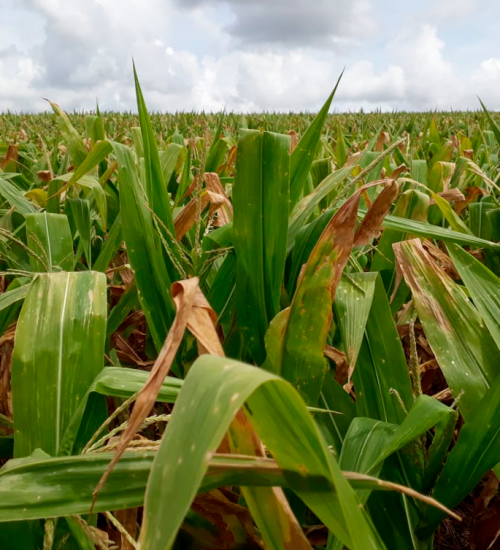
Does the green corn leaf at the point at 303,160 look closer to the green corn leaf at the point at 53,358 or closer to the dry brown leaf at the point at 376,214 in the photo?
the dry brown leaf at the point at 376,214

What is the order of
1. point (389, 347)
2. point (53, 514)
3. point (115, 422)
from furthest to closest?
1. point (115, 422)
2. point (389, 347)
3. point (53, 514)

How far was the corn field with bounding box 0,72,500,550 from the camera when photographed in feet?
1.25

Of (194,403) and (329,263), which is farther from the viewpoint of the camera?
(329,263)

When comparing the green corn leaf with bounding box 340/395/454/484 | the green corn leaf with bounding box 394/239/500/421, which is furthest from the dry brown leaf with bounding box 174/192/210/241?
the green corn leaf with bounding box 340/395/454/484

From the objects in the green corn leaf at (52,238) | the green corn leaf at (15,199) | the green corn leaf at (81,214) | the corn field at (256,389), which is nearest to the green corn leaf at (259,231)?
the corn field at (256,389)

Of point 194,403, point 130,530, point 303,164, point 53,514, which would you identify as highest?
point 303,164

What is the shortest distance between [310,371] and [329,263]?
115mm

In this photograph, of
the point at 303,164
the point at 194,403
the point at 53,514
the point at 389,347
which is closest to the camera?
the point at 194,403

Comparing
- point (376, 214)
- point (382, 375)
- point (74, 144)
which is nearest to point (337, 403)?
Result: point (382, 375)

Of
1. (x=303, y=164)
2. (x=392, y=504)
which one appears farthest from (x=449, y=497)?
(x=303, y=164)

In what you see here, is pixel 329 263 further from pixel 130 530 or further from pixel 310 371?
pixel 130 530

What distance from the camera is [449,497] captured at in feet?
1.85

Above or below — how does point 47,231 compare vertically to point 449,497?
above

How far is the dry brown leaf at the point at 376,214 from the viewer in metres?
0.78
